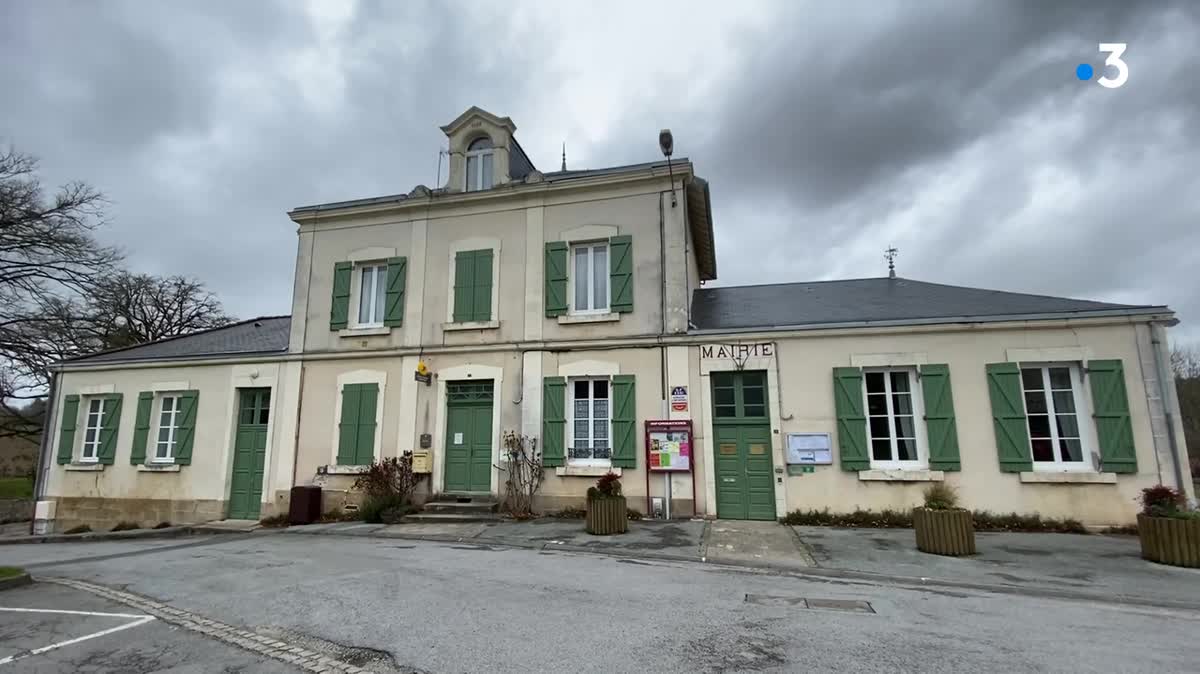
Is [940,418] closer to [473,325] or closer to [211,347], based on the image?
[473,325]

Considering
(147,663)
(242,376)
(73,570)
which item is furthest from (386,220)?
(147,663)

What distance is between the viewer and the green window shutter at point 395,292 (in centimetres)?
1216

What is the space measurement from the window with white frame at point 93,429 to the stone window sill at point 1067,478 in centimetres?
1851

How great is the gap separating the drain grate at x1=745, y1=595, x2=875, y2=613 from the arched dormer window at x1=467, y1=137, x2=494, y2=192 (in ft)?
32.7

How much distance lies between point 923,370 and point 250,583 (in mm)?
9858

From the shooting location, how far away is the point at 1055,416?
9.15 meters

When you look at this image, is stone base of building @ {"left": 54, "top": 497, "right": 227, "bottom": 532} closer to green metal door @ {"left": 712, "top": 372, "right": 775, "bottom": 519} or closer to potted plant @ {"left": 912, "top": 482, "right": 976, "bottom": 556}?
green metal door @ {"left": 712, "top": 372, "right": 775, "bottom": 519}

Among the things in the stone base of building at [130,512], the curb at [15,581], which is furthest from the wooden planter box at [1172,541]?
the stone base of building at [130,512]

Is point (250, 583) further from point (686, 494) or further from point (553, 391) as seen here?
point (686, 494)

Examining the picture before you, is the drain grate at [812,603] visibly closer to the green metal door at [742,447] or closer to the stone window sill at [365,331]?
the green metal door at [742,447]

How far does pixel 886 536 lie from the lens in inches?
330

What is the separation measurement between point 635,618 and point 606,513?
4234 millimetres

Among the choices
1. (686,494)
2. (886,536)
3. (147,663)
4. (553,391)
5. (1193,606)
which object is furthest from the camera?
(553,391)

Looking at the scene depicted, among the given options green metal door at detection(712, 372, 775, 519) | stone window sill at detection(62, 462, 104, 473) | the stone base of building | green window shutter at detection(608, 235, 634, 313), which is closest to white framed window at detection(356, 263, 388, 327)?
the stone base of building
